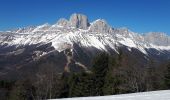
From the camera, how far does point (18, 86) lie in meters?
84.2

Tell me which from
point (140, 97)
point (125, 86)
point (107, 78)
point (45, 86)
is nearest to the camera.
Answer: point (140, 97)

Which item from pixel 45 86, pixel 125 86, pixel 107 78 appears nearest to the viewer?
pixel 125 86

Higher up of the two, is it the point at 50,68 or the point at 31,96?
the point at 50,68

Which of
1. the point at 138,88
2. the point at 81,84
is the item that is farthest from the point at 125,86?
the point at 81,84

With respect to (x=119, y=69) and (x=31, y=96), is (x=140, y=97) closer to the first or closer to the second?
(x=119, y=69)

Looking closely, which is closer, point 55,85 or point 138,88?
point 138,88

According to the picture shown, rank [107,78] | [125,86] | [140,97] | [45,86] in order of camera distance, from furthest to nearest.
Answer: [45,86] → [107,78] → [125,86] → [140,97]

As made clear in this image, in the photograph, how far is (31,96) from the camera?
284 ft

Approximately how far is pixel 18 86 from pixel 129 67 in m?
30.7

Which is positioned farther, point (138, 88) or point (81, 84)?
point (81, 84)

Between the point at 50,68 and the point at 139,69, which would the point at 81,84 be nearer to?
the point at 50,68

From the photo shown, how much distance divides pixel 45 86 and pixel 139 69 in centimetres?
2421

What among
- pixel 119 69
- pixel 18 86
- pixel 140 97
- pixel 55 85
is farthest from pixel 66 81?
pixel 140 97

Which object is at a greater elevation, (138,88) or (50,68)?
(50,68)
